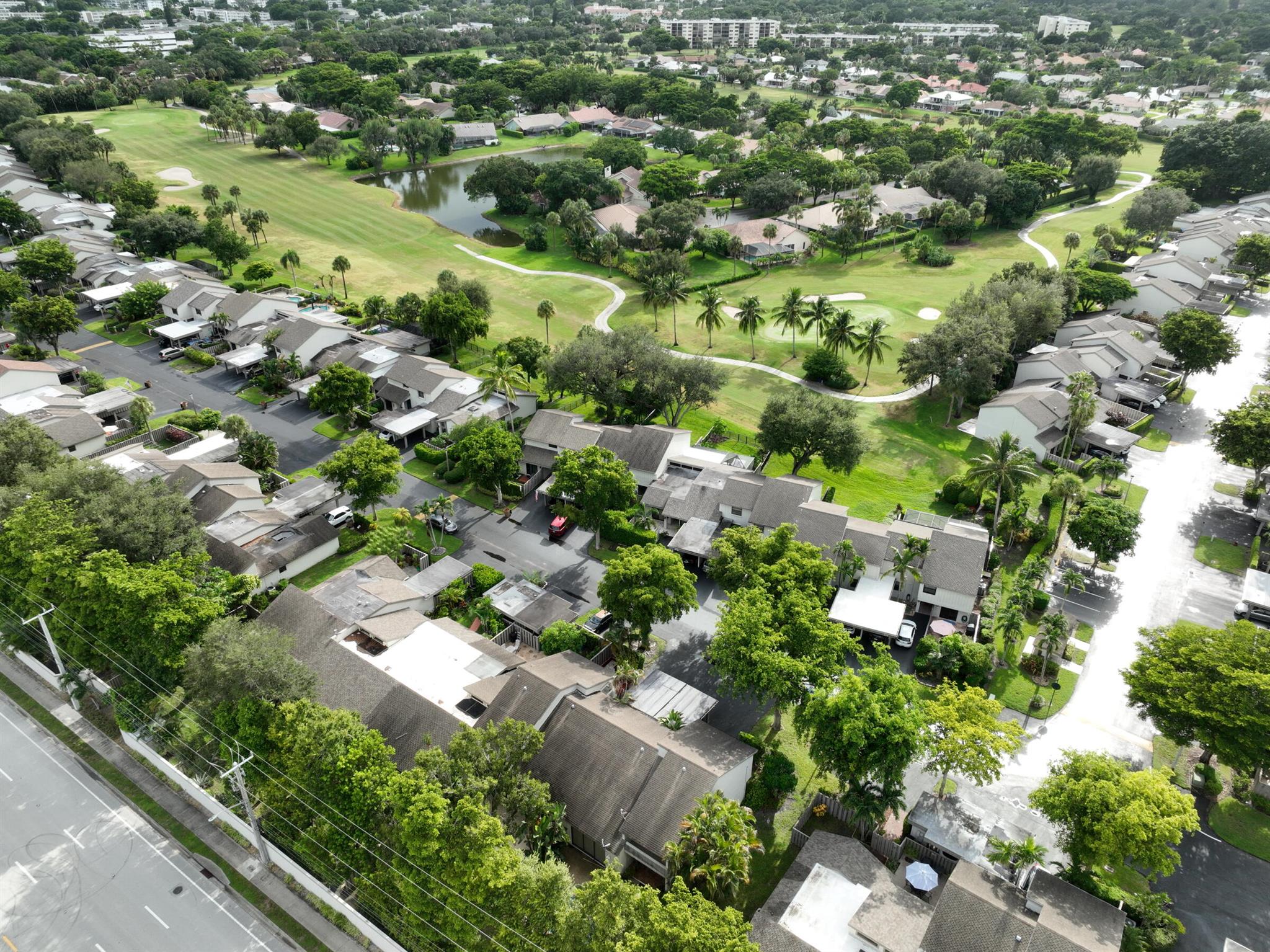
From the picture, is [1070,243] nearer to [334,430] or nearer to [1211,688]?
[1211,688]

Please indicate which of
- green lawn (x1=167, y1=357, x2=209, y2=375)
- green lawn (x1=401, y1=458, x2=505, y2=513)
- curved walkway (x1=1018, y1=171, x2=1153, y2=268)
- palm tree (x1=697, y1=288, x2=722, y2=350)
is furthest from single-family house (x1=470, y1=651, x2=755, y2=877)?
curved walkway (x1=1018, y1=171, x2=1153, y2=268)

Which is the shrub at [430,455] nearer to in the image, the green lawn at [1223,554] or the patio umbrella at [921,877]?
the patio umbrella at [921,877]

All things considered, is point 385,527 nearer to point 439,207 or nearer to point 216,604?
point 216,604

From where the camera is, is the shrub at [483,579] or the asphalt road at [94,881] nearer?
the asphalt road at [94,881]

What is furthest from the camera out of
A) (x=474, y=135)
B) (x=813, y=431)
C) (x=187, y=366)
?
(x=474, y=135)

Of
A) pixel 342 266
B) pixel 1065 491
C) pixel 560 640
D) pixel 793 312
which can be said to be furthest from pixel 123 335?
pixel 1065 491

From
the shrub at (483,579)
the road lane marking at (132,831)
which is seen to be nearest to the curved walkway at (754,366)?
the shrub at (483,579)

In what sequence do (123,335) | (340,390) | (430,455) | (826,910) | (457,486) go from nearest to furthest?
(826,910) → (457,486) → (430,455) → (340,390) → (123,335)
